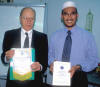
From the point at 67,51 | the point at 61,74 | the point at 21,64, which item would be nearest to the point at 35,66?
the point at 21,64

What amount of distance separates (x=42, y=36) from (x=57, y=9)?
6.26 feet

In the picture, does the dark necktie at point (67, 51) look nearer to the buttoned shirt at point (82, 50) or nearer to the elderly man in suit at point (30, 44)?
the buttoned shirt at point (82, 50)

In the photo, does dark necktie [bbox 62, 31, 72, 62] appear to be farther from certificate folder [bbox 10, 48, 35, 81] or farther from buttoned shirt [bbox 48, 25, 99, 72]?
certificate folder [bbox 10, 48, 35, 81]

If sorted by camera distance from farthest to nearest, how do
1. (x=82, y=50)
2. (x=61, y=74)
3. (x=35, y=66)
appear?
(x=82, y=50)
(x=35, y=66)
(x=61, y=74)

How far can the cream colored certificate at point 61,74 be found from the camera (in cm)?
188

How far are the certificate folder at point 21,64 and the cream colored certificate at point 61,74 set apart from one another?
0.37m

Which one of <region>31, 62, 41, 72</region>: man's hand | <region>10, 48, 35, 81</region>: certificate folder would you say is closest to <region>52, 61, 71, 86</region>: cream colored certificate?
<region>31, 62, 41, 72</region>: man's hand

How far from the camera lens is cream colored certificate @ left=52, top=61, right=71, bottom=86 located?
6.18 feet

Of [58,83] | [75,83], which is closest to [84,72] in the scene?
[75,83]

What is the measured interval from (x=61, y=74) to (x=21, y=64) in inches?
22.3

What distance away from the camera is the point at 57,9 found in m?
3.99

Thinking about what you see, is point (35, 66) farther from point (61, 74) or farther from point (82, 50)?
point (82, 50)

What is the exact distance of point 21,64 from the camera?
6.60ft

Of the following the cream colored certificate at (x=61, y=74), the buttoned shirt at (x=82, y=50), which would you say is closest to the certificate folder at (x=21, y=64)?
the cream colored certificate at (x=61, y=74)
